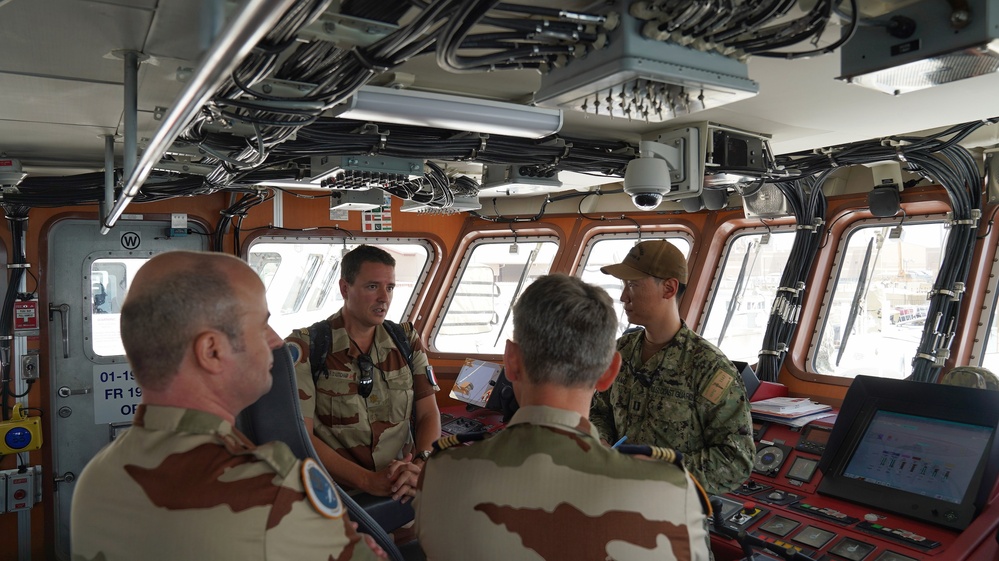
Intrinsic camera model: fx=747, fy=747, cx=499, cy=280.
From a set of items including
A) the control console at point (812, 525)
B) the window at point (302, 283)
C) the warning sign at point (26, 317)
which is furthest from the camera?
the window at point (302, 283)

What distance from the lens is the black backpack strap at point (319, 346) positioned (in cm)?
291

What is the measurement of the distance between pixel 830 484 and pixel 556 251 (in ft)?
12.6

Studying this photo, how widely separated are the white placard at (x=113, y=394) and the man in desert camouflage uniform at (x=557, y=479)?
463 centimetres

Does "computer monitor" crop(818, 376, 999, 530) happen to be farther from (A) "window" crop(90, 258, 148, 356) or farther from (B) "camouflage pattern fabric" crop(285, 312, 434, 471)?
(A) "window" crop(90, 258, 148, 356)

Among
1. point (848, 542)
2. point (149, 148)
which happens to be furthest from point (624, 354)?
point (149, 148)

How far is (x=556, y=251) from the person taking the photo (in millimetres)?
6582

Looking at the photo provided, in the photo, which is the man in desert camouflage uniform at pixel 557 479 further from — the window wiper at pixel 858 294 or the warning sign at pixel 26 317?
the warning sign at pixel 26 317

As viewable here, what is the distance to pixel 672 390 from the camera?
8.53 ft

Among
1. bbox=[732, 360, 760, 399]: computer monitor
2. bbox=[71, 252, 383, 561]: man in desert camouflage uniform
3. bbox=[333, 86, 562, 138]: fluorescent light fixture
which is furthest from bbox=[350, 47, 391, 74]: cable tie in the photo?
bbox=[732, 360, 760, 399]: computer monitor

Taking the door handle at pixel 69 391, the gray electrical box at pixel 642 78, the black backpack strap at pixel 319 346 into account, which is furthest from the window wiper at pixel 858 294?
the door handle at pixel 69 391

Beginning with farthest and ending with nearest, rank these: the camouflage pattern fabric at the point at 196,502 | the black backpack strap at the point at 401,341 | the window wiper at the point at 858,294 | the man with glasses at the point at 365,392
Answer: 1. the window wiper at the point at 858,294
2. the black backpack strap at the point at 401,341
3. the man with glasses at the point at 365,392
4. the camouflage pattern fabric at the point at 196,502

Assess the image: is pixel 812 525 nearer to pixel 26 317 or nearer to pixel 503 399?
pixel 503 399

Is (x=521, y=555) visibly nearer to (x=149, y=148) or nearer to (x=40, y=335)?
(x=149, y=148)

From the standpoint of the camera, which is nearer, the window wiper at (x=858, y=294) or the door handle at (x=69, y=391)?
the window wiper at (x=858, y=294)
